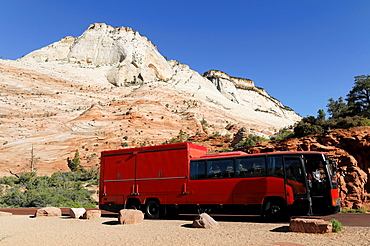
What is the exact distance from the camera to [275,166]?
12.4m

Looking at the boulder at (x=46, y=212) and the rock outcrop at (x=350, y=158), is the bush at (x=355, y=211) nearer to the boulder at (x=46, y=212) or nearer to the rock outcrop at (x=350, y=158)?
the rock outcrop at (x=350, y=158)

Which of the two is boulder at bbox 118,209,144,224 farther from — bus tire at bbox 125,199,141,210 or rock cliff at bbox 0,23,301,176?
rock cliff at bbox 0,23,301,176

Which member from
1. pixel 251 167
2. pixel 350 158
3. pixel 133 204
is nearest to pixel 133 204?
pixel 133 204

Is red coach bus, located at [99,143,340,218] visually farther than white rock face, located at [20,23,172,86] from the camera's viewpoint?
No

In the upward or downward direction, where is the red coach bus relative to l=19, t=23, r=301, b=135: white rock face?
downward

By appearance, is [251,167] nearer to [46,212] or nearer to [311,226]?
[311,226]

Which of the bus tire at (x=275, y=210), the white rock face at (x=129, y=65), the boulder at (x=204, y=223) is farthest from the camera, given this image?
the white rock face at (x=129, y=65)

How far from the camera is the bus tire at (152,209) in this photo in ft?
49.6

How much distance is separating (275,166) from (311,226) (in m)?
3.50

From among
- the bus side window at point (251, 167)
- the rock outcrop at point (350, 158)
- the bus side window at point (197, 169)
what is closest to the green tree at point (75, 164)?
the bus side window at point (197, 169)

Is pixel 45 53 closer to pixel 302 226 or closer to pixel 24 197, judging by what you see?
pixel 24 197

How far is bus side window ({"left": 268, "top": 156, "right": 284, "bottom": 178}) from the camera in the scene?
1232 cm

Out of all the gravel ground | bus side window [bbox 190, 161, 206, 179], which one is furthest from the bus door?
bus side window [bbox 190, 161, 206, 179]

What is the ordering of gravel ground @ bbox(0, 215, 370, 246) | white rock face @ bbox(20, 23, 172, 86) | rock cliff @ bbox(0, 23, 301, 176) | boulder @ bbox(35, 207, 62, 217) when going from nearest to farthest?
gravel ground @ bbox(0, 215, 370, 246) → boulder @ bbox(35, 207, 62, 217) → rock cliff @ bbox(0, 23, 301, 176) → white rock face @ bbox(20, 23, 172, 86)
